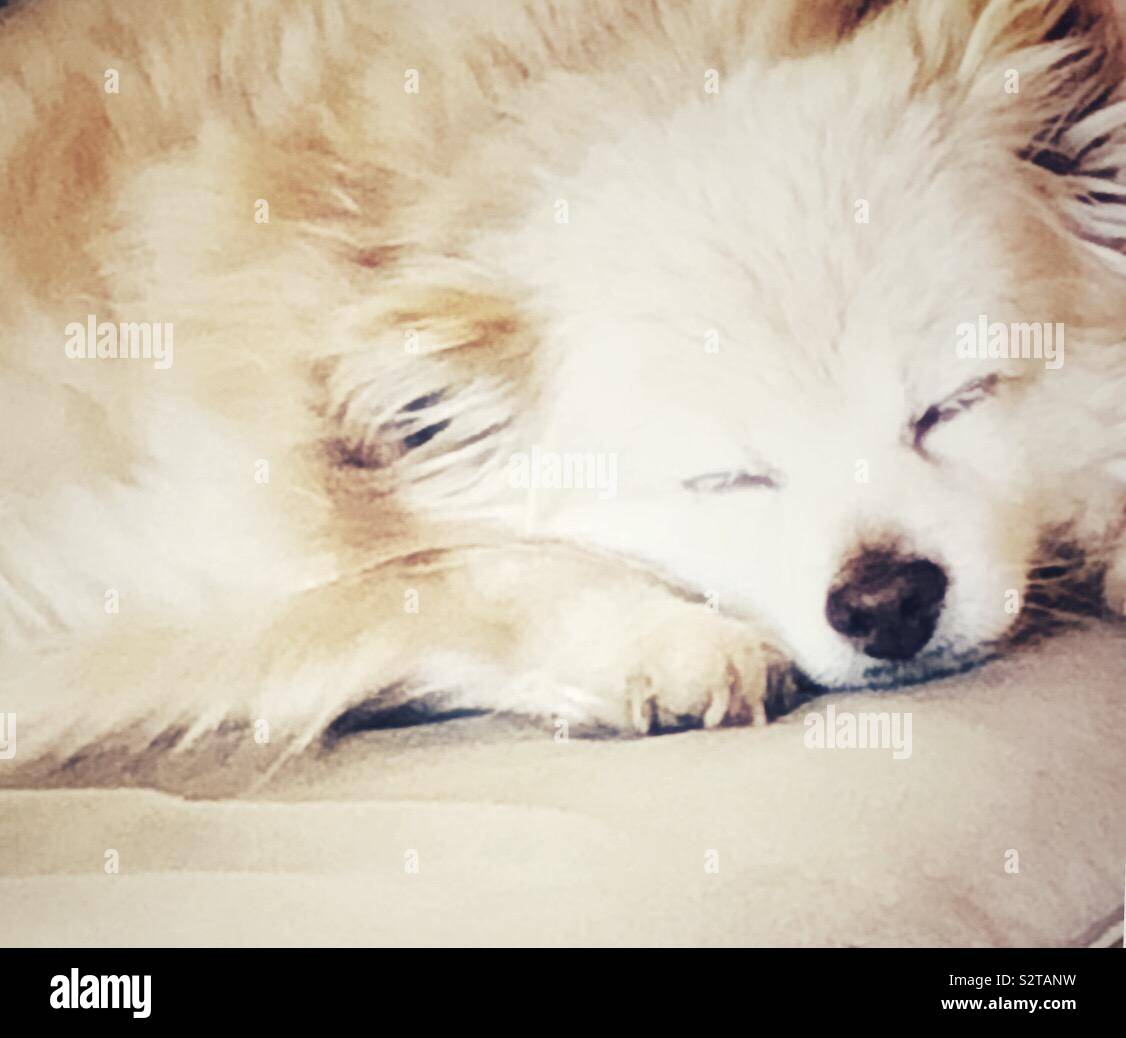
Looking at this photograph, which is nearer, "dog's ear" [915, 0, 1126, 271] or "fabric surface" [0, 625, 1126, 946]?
"fabric surface" [0, 625, 1126, 946]

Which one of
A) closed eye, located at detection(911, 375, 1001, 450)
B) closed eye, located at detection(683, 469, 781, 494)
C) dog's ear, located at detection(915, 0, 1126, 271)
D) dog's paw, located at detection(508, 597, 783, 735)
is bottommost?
dog's paw, located at detection(508, 597, 783, 735)

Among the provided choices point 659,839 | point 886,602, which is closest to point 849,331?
point 886,602

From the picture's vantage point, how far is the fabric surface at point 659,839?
1.14 metres

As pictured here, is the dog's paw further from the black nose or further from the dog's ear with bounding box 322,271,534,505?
the dog's ear with bounding box 322,271,534,505

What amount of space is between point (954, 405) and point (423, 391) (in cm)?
57

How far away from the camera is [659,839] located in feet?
3.87

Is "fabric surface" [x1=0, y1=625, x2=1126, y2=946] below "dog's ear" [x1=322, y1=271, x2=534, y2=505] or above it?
below

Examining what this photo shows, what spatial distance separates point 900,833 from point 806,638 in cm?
21

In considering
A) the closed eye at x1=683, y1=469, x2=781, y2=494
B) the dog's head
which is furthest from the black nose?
the closed eye at x1=683, y1=469, x2=781, y2=494

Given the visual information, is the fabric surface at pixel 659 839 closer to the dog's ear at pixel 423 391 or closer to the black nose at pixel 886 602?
the black nose at pixel 886 602

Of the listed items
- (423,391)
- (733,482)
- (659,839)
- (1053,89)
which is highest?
(1053,89)

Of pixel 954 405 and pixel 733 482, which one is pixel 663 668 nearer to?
pixel 733 482

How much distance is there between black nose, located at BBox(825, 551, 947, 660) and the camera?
3.85 ft
